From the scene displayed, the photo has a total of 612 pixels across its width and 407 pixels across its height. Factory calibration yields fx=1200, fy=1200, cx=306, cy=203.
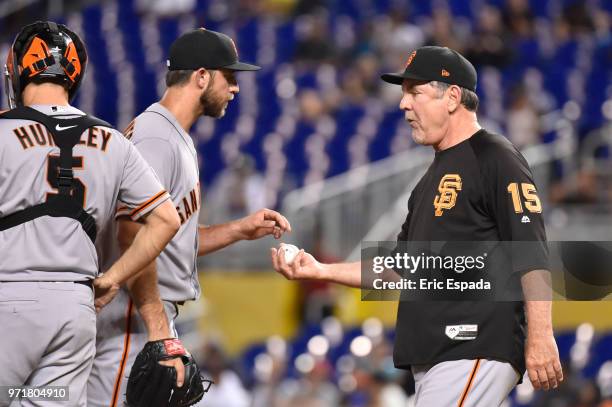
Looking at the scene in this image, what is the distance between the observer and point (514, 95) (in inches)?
530

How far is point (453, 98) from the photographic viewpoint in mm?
4961

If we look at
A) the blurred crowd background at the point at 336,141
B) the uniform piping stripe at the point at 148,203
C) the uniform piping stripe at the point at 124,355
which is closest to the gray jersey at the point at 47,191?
the uniform piping stripe at the point at 148,203

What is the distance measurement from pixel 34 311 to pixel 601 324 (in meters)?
7.49

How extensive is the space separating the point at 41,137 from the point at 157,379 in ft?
3.55

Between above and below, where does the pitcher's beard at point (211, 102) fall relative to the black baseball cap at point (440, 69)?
below

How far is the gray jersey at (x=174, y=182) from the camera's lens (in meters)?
5.04

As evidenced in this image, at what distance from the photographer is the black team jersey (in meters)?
4.66

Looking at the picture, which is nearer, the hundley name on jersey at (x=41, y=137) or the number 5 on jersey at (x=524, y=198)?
the hundley name on jersey at (x=41, y=137)

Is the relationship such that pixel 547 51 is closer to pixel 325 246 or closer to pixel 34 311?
pixel 325 246

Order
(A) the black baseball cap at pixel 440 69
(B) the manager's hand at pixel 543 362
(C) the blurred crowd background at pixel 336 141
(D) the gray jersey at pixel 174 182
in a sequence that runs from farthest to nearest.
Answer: (C) the blurred crowd background at pixel 336 141 → (D) the gray jersey at pixel 174 182 → (A) the black baseball cap at pixel 440 69 → (B) the manager's hand at pixel 543 362

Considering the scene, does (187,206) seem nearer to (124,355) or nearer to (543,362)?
(124,355)

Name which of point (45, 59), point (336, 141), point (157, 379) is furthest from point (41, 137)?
point (336, 141)

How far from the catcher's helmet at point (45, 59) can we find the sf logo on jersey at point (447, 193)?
1.50 m

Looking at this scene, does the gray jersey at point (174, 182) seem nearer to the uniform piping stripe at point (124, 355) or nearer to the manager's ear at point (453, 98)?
the uniform piping stripe at point (124, 355)
